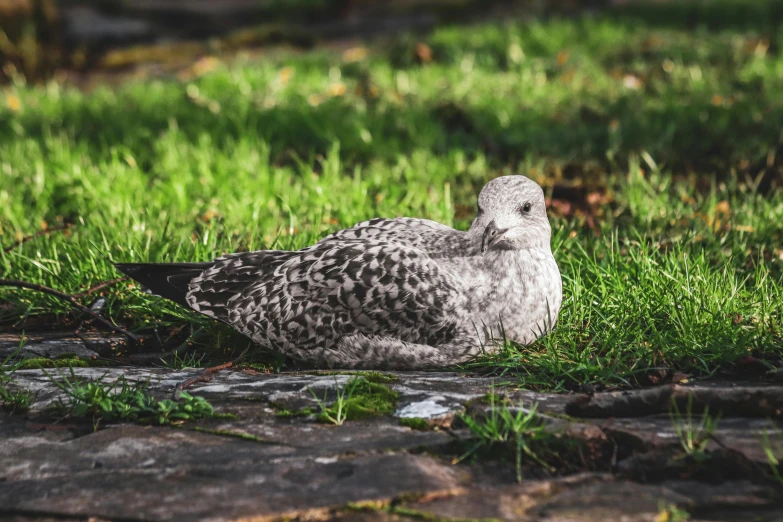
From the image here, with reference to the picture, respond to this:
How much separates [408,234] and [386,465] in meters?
1.72

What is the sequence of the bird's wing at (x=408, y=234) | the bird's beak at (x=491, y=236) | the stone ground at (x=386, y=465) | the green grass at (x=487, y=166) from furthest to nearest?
the green grass at (x=487, y=166) → the bird's wing at (x=408, y=234) → the bird's beak at (x=491, y=236) → the stone ground at (x=386, y=465)

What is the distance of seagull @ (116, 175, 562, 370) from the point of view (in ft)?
14.0

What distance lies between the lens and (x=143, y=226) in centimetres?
597

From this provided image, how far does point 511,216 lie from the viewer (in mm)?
4340

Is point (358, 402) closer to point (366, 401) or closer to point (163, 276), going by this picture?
point (366, 401)

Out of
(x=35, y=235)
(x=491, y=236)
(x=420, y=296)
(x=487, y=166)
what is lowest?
(x=420, y=296)

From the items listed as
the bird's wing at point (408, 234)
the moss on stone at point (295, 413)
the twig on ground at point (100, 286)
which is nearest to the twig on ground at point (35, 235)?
the twig on ground at point (100, 286)

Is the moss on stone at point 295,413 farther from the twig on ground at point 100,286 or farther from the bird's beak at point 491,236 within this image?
the twig on ground at point 100,286

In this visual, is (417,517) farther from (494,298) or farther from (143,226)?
(143,226)

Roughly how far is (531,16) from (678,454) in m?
11.0

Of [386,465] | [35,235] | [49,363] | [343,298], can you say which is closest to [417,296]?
[343,298]

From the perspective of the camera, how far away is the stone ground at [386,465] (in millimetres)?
2838

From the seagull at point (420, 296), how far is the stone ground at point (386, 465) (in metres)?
0.39

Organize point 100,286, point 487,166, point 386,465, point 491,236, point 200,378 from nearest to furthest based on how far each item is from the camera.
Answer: point 386,465, point 200,378, point 491,236, point 100,286, point 487,166
